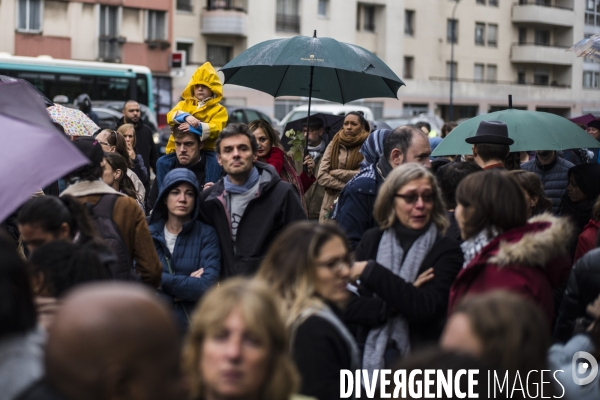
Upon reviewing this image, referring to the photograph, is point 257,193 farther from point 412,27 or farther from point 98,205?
point 412,27

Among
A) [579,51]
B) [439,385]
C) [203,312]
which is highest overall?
[579,51]

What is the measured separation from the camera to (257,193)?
20.0 feet

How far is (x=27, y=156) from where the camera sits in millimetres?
4121

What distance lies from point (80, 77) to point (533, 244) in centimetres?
2783

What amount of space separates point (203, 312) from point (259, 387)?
297mm

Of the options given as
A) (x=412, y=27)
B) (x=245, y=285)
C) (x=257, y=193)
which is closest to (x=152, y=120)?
(x=257, y=193)

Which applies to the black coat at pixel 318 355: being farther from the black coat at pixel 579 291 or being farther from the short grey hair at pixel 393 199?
the black coat at pixel 579 291

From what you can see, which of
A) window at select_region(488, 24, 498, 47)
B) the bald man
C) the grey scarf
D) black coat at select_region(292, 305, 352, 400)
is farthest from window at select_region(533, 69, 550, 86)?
the bald man

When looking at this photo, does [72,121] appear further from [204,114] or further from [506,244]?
[506,244]

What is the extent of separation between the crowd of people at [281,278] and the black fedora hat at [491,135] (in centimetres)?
1

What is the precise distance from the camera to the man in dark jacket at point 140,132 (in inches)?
539

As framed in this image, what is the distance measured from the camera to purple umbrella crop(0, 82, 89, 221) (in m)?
4.01

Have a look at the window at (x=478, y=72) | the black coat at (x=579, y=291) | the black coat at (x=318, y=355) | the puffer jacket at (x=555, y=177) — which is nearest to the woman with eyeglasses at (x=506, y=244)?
the black coat at (x=579, y=291)

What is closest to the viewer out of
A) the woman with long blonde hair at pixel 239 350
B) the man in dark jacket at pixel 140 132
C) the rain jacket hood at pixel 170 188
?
the woman with long blonde hair at pixel 239 350
